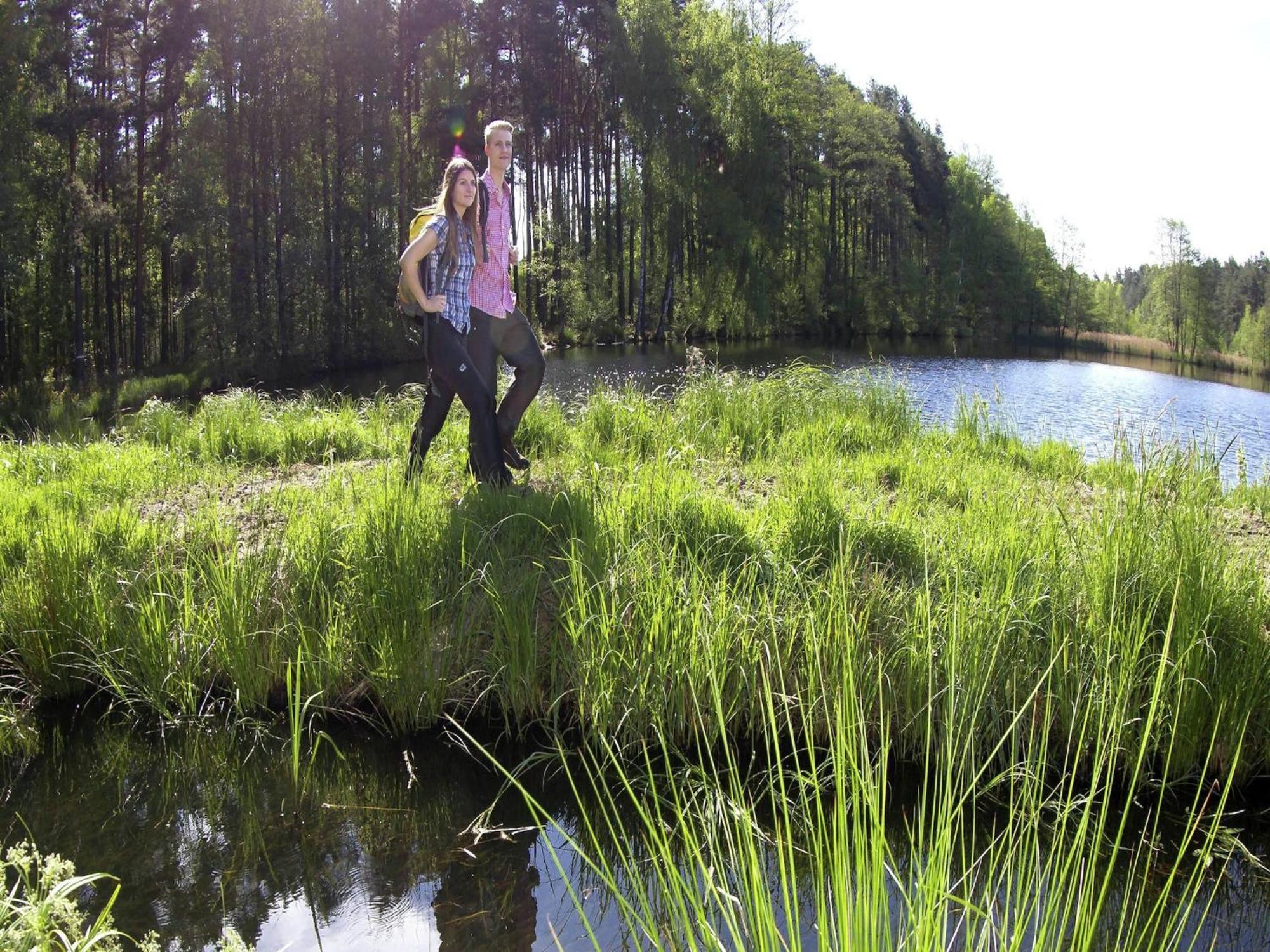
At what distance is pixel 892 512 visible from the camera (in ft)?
17.3

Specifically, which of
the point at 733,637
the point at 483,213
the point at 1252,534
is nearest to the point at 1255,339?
A: the point at 1252,534

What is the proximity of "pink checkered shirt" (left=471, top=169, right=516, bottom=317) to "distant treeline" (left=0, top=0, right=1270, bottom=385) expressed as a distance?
13.6 m

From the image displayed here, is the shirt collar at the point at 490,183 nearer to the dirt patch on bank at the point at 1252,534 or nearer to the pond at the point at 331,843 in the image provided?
the pond at the point at 331,843

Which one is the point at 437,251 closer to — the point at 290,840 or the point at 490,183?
the point at 490,183

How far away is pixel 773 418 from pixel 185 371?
24426 mm

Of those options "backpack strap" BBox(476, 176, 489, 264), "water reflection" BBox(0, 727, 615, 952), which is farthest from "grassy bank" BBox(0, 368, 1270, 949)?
"backpack strap" BBox(476, 176, 489, 264)

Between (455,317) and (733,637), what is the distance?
3156 millimetres

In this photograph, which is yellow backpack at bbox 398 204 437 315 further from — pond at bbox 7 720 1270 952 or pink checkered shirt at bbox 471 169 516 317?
pond at bbox 7 720 1270 952

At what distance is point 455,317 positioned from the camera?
236 inches

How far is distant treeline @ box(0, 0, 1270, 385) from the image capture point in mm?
28203

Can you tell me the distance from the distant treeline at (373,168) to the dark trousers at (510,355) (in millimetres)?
13844

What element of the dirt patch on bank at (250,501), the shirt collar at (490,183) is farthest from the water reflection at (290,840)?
the shirt collar at (490,183)

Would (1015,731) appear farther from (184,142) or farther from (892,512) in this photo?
(184,142)

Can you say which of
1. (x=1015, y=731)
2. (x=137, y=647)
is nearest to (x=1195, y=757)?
(x=1015, y=731)
